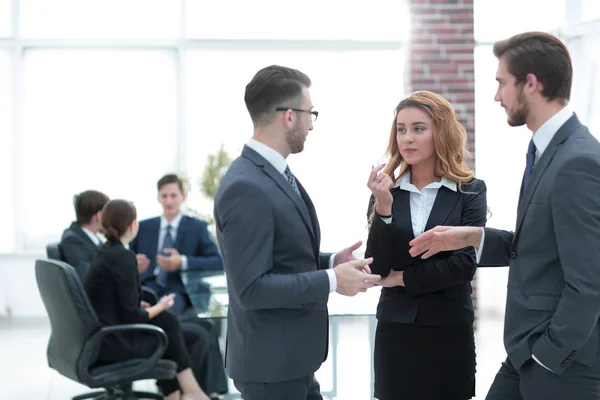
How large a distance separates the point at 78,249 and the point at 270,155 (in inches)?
109

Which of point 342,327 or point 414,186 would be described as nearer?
point 414,186

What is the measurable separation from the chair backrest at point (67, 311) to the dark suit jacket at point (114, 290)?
18cm

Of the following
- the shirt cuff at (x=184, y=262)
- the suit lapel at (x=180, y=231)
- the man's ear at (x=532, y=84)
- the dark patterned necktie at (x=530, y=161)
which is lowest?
the shirt cuff at (x=184, y=262)

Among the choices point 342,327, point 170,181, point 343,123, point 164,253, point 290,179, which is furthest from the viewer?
point 343,123

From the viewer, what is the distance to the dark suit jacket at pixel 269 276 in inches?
87.4

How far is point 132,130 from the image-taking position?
8.30m

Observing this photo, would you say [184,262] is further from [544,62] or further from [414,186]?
[544,62]

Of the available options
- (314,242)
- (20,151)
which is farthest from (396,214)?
(20,151)

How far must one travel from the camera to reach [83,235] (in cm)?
490

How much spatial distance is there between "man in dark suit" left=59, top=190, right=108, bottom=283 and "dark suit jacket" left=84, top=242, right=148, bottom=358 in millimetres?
461

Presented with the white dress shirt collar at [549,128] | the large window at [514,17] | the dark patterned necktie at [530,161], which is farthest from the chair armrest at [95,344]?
the large window at [514,17]

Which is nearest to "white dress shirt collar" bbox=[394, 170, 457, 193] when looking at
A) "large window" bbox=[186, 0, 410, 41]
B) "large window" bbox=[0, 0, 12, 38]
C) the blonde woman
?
the blonde woman

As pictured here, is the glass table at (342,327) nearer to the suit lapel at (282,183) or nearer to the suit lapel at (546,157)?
the suit lapel at (282,183)

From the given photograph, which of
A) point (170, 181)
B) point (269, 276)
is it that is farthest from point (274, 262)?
point (170, 181)
